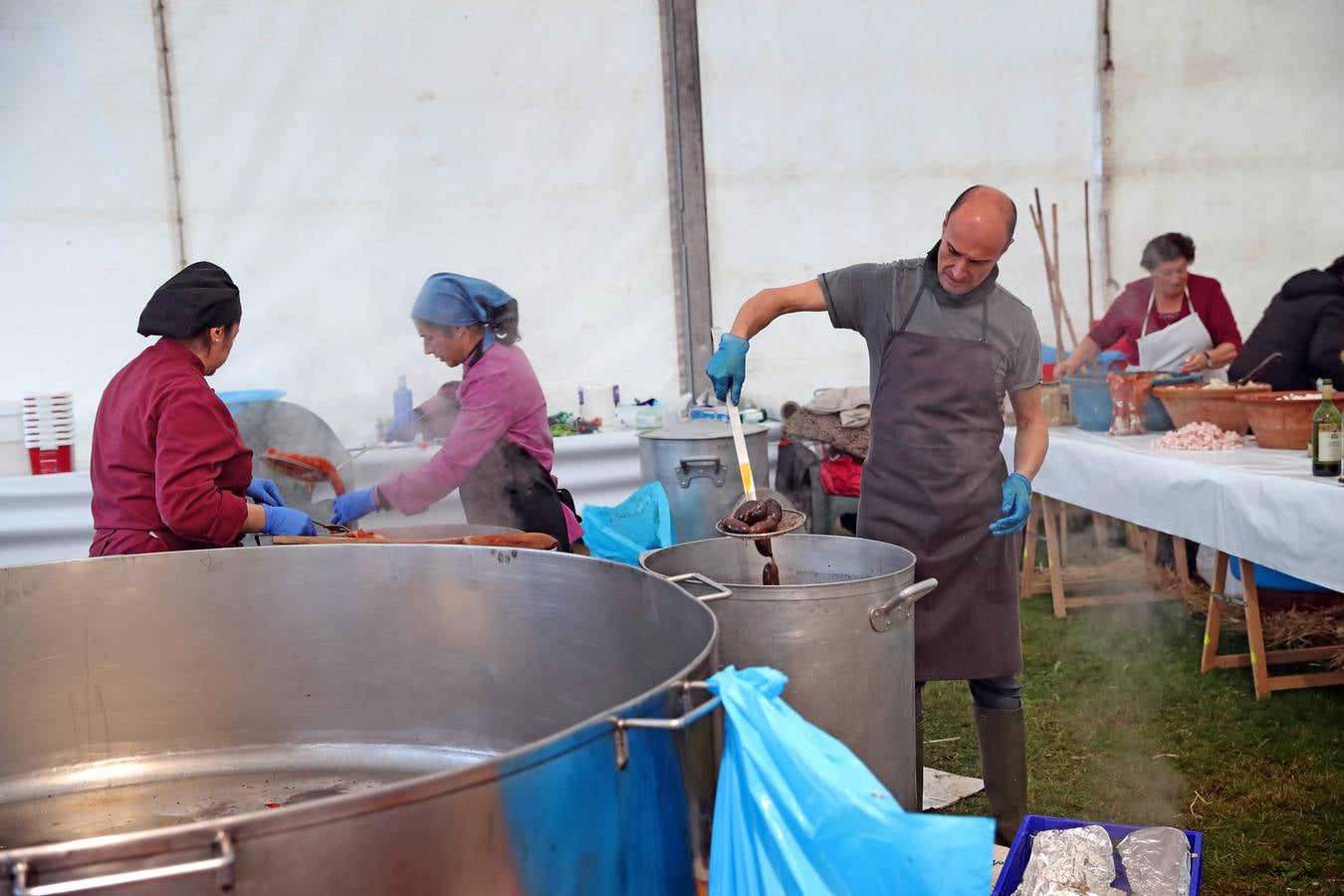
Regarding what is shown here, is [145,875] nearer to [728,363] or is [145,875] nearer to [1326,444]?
[728,363]

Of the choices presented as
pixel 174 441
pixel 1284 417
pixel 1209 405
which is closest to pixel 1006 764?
pixel 1284 417

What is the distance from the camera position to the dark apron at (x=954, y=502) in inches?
105

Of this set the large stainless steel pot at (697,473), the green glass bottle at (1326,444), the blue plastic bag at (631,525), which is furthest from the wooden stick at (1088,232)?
the blue plastic bag at (631,525)

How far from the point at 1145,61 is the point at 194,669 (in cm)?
616

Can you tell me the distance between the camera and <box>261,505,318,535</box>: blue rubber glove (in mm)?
2814

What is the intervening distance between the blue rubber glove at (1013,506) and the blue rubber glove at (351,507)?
1936 mm

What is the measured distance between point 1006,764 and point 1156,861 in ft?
2.11

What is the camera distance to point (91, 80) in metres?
5.41

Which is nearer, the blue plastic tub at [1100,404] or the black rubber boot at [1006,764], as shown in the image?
the black rubber boot at [1006,764]

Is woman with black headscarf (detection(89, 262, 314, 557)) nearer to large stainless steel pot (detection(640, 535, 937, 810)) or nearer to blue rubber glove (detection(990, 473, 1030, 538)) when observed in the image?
large stainless steel pot (detection(640, 535, 937, 810))

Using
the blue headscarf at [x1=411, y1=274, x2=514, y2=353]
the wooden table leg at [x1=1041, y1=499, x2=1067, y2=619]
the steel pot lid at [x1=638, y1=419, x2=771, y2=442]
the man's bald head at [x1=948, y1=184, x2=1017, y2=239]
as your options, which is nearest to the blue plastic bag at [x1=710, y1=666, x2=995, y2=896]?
the man's bald head at [x1=948, y1=184, x2=1017, y2=239]

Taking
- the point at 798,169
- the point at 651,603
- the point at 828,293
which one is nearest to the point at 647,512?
the point at 828,293

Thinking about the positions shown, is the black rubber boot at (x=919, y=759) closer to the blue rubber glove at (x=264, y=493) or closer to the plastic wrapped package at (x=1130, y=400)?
the blue rubber glove at (x=264, y=493)

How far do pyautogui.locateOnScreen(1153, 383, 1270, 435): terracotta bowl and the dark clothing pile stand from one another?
0.66 metres
